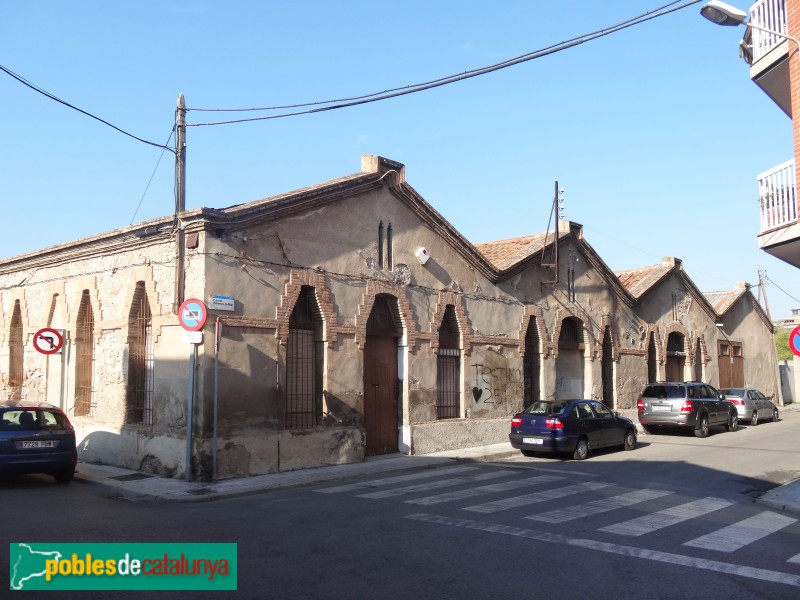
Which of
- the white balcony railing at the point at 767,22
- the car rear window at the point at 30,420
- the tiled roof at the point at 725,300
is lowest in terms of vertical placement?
the car rear window at the point at 30,420

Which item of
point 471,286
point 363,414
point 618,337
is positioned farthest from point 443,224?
point 618,337

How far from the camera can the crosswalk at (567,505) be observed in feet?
30.1

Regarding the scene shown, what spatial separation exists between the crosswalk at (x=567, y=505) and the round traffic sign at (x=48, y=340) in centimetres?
822

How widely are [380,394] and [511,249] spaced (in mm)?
8935

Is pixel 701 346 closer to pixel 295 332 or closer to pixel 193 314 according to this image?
pixel 295 332

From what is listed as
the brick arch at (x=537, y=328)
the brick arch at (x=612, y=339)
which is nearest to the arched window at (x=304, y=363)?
the brick arch at (x=537, y=328)

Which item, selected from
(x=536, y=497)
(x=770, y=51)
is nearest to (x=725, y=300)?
(x=770, y=51)

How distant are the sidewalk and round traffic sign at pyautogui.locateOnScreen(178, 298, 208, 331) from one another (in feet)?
9.51

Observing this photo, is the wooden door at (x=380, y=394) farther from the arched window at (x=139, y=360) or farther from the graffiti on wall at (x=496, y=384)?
the arched window at (x=139, y=360)

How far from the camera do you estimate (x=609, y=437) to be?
1858cm

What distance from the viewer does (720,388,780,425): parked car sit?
88.1ft

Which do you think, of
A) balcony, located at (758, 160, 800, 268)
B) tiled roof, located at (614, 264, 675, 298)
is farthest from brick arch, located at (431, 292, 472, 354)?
tiled roof, located at (614, 264, 675, 298)

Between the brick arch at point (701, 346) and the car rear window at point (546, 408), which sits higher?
the brick arch at point (701, 346)

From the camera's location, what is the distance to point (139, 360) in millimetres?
16109
